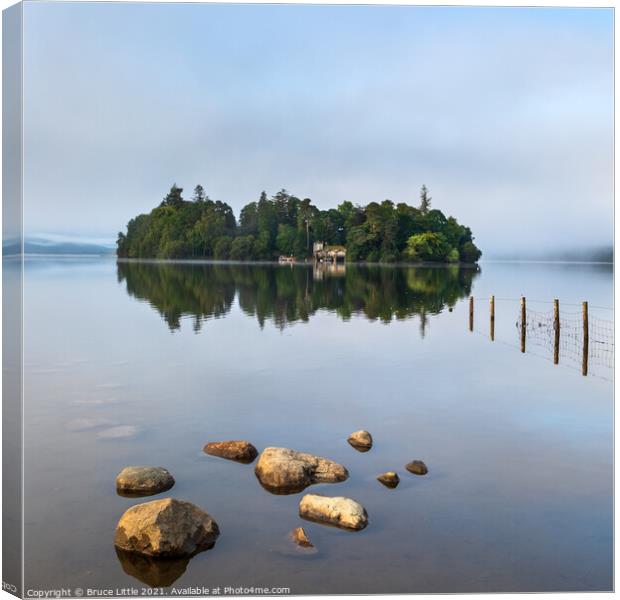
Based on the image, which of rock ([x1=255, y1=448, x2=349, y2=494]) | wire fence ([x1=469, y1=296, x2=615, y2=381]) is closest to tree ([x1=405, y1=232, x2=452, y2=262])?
wire fence ([x1=469, y1=296, x2=615, y2=381])

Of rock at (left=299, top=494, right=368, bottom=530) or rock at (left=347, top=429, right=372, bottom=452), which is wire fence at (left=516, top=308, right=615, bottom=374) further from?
rock at (left=299, top=494, right=368, bottom=530)

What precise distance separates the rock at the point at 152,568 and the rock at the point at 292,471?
205 centimetres

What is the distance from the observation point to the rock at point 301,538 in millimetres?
7532

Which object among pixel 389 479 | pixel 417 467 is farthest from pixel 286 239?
pixel 389 479

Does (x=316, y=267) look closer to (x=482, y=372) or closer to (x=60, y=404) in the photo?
(x=482, y=372)

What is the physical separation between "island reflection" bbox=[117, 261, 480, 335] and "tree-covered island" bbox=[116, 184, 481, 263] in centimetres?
131

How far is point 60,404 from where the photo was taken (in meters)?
13.6

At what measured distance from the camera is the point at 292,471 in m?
9.20

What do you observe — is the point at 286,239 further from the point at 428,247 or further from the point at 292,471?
the point at 292,471

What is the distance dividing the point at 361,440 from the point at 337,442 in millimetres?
475

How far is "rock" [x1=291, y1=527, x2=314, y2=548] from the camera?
7.53 m

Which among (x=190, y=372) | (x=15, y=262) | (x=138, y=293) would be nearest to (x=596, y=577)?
(x=15, y=262)

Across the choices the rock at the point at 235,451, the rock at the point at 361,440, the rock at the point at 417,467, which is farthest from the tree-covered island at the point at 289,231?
the rock at the point at 417,467

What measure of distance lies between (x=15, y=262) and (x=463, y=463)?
7317mm
